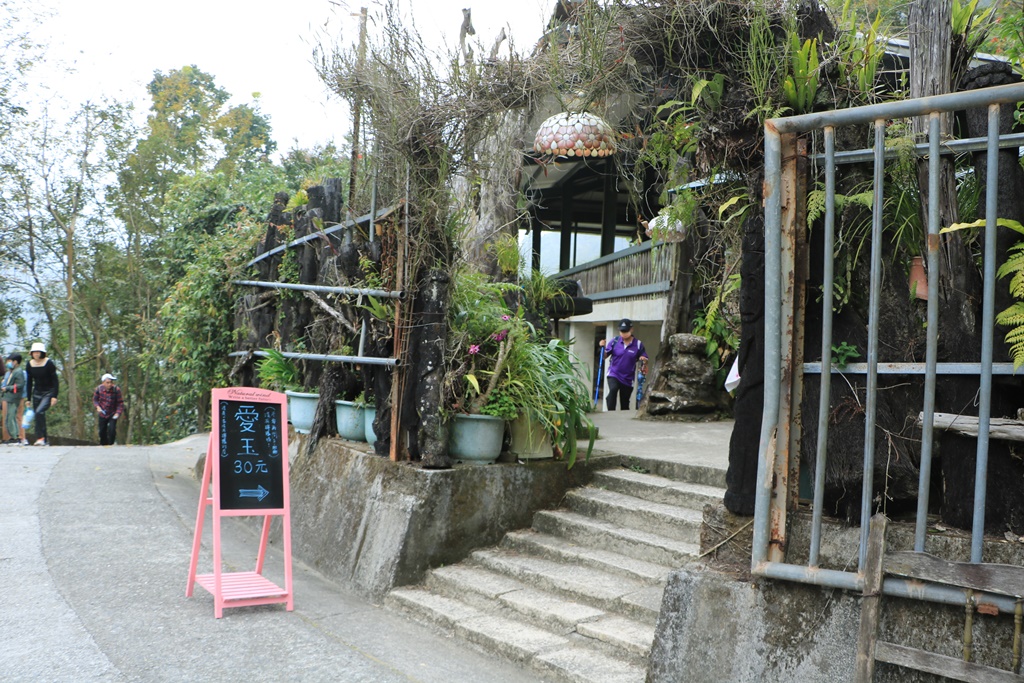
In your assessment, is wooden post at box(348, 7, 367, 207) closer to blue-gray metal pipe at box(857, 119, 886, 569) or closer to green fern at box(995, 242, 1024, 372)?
blue-gray metal pipe at box(857, 119, 886, 569)

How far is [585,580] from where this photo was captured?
206 inches

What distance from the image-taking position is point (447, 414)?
6.11 metres

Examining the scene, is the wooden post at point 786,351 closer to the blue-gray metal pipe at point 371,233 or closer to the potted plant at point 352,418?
the blue-gray metal pipe at point 371,233

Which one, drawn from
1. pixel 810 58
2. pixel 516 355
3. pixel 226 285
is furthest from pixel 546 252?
pixel 810 58

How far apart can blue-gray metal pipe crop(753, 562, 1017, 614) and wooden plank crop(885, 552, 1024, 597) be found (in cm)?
3

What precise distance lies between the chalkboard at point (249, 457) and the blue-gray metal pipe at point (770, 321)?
11.2 ft

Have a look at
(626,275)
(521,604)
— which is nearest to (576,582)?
(521,604)

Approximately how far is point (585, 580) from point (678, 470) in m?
1.37

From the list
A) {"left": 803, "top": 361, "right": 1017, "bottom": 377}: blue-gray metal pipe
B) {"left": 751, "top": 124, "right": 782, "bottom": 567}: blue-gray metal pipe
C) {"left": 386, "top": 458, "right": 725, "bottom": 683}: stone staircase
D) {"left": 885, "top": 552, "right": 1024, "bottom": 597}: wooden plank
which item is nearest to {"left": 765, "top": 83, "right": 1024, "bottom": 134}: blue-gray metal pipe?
{"left": 751, "top": 124, "right": 782, "bottom": 567}: blue-gray metal pipe

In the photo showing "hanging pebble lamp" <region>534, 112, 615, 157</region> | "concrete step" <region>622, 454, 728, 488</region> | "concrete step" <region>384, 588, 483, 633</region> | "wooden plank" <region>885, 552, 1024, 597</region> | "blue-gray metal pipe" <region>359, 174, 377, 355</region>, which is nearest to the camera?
"wooden plank" <region>885, 552, 1024, 597</region>

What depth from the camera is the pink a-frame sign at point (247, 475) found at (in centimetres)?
559

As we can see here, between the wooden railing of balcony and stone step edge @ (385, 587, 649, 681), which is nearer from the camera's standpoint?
stone step edge @ (385, 587, 649, 681)

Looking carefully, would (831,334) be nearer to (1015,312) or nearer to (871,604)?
(1015,312)

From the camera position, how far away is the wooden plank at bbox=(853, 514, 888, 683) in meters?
3.04
